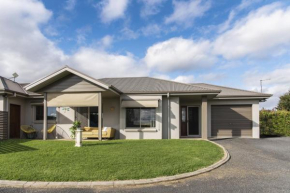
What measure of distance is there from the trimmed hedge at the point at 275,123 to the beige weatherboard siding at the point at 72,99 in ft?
49.0

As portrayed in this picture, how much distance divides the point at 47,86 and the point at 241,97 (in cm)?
1365

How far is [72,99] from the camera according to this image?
1177cm

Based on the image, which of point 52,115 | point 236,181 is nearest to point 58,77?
point 52,115

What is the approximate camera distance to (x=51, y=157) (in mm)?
7363

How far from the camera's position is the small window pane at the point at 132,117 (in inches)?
533

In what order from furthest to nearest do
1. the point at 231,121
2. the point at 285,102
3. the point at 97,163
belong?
the point at 285,102 → the point at 231,121 → the point at 97,163

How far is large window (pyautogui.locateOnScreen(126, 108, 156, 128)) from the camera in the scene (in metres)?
13.5

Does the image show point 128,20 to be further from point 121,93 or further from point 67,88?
point 67,88

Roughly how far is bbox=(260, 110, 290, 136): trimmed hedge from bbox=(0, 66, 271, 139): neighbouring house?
3.28 metres

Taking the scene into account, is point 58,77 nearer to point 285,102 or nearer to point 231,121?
point 231,121

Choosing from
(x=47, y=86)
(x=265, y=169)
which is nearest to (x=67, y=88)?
(x=47, y=86)

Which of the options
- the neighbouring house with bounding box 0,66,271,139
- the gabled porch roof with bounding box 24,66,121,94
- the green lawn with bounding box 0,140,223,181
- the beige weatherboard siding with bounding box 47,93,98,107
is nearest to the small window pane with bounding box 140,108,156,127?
the neighbouring house with bounding box 0,66,271,139

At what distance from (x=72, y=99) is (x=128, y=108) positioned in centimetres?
372

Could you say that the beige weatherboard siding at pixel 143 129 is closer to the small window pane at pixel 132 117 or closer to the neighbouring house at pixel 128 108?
the neighbouring house at pixel 128 108
